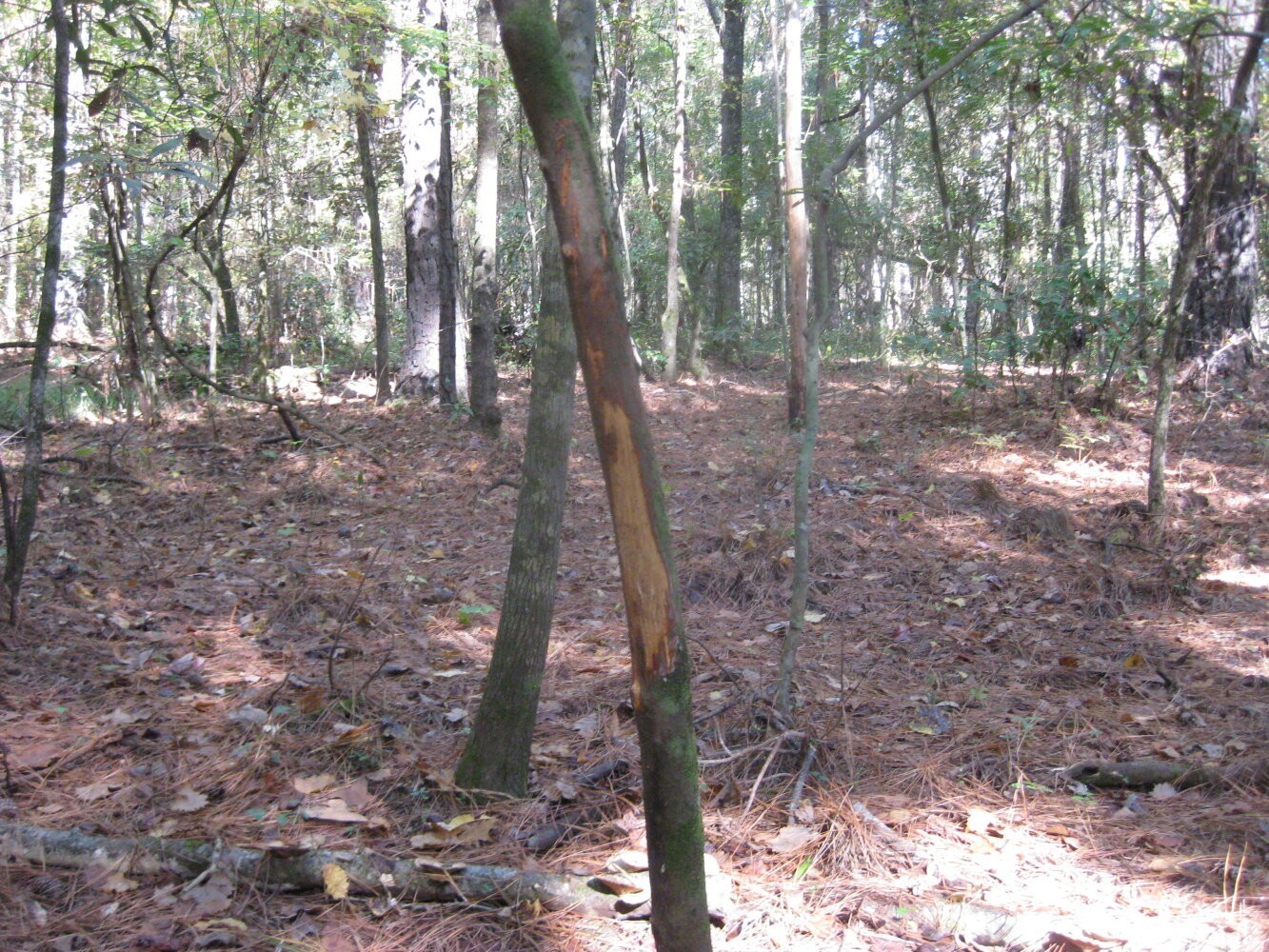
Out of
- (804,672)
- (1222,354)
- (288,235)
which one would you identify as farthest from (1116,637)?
(288,235)

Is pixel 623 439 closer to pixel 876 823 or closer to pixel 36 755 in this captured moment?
pixel 876 823

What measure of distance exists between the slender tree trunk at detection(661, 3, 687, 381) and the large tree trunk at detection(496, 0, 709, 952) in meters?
13.5

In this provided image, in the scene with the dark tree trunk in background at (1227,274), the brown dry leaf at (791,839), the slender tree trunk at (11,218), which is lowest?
the brown dry leaf at (791,839)

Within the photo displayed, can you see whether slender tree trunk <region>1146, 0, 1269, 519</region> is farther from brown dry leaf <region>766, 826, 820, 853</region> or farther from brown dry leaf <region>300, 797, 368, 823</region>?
brown dry leaf <region>300, 797, 368, 823</region>

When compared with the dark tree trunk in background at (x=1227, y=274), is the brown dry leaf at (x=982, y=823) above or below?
below

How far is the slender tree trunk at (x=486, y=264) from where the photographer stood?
10195 millimetres

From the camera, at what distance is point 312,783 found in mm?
3508

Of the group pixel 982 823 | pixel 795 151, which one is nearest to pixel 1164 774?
pixel 982 823

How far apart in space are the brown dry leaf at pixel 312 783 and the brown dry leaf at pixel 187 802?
33cm

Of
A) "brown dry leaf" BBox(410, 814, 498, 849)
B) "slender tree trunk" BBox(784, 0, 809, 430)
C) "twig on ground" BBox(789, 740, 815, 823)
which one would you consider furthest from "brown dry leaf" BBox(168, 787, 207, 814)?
"slender tree trunk" BBox(784, 0, 809, 430)

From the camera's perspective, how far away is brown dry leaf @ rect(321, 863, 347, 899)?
2.84m

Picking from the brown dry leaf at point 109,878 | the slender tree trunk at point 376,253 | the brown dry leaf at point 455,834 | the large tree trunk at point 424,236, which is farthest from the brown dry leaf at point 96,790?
the large tree trunk at point 424,236

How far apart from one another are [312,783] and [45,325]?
2.81 meters

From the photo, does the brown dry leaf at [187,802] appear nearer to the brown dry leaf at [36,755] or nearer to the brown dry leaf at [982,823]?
the brown dry leaf at [36,755]
